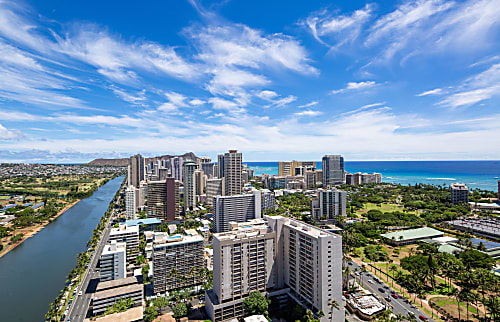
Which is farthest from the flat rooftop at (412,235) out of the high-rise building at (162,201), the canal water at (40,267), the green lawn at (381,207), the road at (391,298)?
the canal water at (40,267)

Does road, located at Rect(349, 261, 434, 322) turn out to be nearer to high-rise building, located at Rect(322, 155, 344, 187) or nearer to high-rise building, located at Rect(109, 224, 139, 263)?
high-rise building, located at Rect(109, 224, 139, 263)

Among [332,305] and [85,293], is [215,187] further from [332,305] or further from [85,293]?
[332,305]

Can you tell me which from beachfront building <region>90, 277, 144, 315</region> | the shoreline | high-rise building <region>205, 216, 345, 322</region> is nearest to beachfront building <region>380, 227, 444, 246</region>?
high-rise building <region>205, 216, 345, 322</region>

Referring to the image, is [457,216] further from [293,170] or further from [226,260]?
[293,170]

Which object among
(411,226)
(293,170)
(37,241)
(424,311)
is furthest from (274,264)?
(293,170)

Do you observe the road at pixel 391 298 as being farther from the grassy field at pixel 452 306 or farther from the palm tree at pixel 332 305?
the palm tree at pixel 332 305
